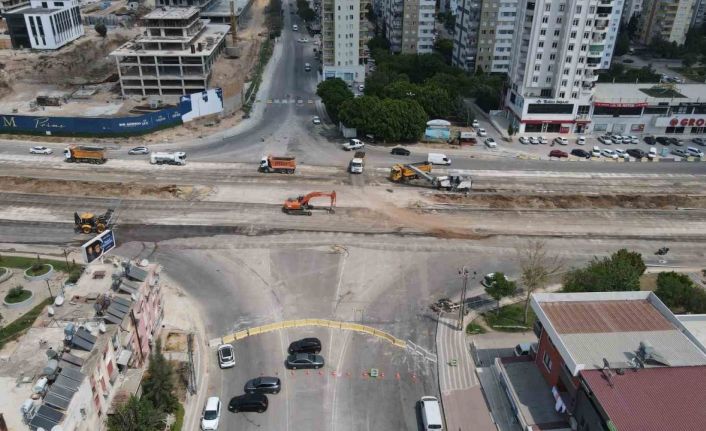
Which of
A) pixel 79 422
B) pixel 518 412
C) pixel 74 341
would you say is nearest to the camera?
pixel 79 422

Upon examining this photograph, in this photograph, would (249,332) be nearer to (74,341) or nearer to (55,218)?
(74,341)

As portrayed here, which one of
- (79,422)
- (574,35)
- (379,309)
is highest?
(574,35)

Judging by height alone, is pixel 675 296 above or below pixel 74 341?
below

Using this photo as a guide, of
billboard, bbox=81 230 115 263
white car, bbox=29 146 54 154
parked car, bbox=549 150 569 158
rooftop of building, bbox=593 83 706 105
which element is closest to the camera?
billboard, bbox=81 230 115 263

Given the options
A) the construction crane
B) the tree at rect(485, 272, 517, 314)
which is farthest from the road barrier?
the construction crane

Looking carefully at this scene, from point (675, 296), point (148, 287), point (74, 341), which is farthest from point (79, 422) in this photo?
point (675, 296)

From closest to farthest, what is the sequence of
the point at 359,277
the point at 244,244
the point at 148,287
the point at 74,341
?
the point at 74,341
the point at 148,287
the point at 359,277
the point at 244,244

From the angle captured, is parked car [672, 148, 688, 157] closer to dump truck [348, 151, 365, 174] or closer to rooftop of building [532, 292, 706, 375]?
dump truck [348, 151, 365, 174]

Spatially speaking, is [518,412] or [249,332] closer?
[518,412]
